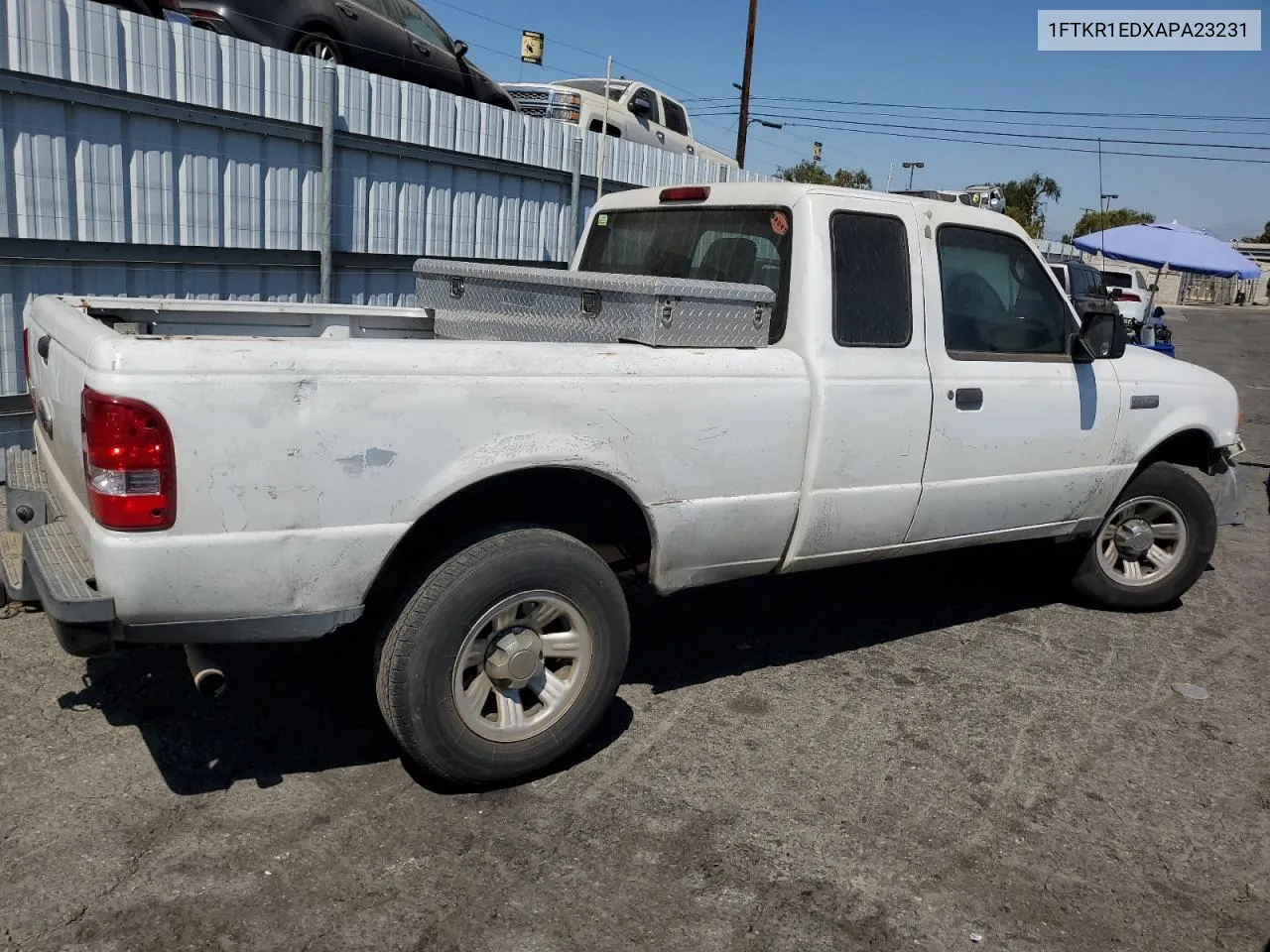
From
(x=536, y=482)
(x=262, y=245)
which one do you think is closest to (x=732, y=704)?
(x=536, y=482)

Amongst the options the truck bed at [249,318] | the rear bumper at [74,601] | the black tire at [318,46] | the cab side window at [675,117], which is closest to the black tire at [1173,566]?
the truck bed at [249,318]

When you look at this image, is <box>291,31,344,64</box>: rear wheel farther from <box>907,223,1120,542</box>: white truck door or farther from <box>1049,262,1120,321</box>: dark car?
<box>1049,262,1120,321</box>: dark car

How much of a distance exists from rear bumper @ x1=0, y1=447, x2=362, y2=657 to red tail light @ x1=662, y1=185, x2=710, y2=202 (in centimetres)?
251

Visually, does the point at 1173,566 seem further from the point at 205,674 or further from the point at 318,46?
the point at 318,46

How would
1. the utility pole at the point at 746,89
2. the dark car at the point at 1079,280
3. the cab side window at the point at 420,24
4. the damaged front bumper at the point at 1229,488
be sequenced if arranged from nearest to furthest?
the damaged front bumper at the point at 1229,488 → the cab side window at the point at 420,24 → the dark car at the point at 1079,280 → the utility pole at the point at 746,89

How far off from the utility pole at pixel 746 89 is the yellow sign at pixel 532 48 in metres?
12.6

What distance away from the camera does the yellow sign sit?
45.5 feet

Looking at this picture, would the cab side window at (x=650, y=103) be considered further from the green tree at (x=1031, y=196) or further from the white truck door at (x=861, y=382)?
the green tree at (x=1031, y=196)

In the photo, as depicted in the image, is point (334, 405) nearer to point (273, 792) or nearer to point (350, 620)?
point (350, 620)

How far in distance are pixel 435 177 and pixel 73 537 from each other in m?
6.39

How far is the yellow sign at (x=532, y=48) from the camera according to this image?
547 inches

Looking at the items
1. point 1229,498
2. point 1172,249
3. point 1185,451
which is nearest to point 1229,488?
point 1229,498

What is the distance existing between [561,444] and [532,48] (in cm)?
1185

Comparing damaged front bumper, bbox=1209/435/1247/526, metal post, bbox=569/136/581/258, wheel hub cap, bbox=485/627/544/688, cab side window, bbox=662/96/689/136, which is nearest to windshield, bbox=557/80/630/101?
cab side window, bbox=662/96/689/136
